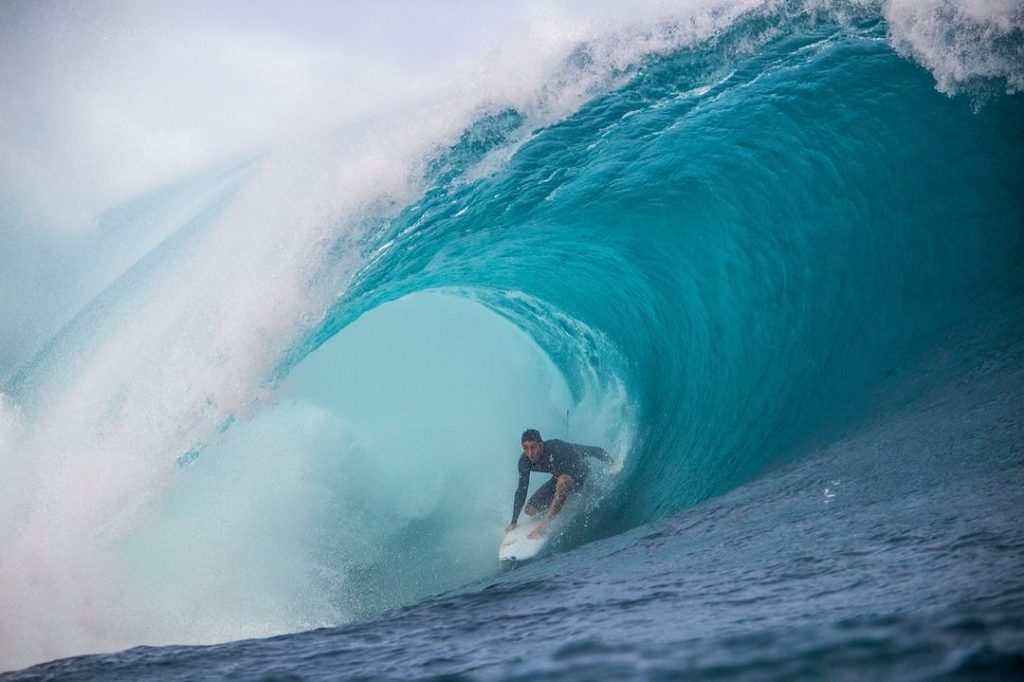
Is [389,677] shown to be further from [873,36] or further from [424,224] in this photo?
[873,36]

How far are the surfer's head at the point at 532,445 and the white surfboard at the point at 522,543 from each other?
2.74 ft

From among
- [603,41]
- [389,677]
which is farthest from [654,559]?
[603,41]

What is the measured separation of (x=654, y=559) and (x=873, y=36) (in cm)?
643

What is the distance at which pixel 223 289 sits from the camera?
7008mm

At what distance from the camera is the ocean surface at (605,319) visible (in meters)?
4.98

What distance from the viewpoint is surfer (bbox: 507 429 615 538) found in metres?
7.19

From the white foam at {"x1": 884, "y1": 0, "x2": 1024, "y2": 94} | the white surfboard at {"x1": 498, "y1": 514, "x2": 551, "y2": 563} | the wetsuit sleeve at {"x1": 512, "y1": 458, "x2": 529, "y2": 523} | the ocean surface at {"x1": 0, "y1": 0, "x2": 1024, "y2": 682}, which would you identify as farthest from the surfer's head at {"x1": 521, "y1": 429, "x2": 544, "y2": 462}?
the white foam at {"x1": 884, "y1": 0, "x2": 1024, "y2": 94}

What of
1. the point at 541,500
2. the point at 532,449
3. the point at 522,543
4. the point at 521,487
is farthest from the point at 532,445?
the point at 522,543

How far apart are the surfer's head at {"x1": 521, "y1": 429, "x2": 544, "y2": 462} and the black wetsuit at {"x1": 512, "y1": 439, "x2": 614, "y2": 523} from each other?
2.4 inches

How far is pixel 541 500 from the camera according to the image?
7609 millimetres

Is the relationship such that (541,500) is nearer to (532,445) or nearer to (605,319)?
(532,445)

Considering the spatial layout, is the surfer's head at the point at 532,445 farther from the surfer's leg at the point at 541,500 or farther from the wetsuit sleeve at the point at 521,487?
the surfer's leg at the point at 541,500

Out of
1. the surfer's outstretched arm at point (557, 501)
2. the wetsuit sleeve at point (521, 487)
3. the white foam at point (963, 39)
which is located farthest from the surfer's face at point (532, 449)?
the white foam at point (963, 39)

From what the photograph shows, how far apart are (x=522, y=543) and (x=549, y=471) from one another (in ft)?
2.97
